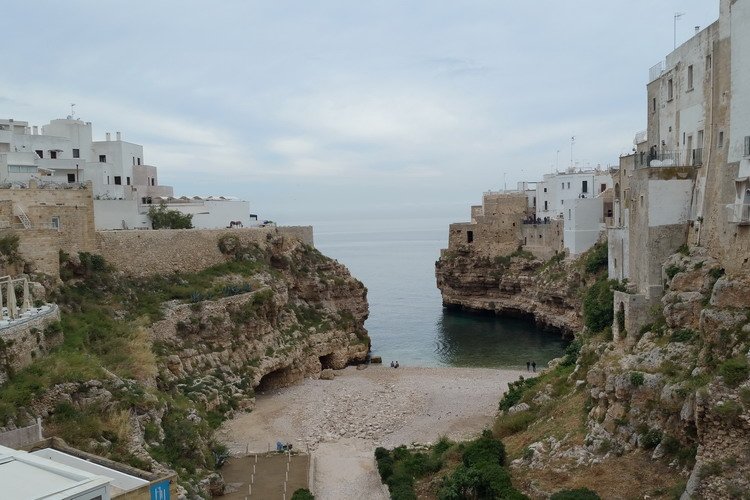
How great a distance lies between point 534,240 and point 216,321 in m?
33.5

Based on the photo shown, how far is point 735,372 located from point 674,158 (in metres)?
13.4

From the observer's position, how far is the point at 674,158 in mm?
25594

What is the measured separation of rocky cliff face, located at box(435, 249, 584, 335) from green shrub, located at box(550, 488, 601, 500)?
107 ft

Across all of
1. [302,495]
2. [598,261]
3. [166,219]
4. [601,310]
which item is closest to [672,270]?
[601,310]

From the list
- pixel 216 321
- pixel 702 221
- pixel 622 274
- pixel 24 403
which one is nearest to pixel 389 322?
pixel 216 321

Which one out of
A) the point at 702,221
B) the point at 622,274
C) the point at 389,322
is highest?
the point at 702,221

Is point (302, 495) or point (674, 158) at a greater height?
point (674, 158)

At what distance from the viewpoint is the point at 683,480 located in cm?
1502

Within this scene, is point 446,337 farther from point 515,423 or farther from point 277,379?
point 515,423

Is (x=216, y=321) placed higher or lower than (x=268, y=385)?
higher

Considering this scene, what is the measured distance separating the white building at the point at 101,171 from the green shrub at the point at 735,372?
34525 mm

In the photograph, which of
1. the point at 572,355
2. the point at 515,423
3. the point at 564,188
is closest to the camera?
the point at 515,423

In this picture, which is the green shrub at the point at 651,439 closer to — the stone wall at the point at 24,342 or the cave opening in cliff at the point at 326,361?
the stone wall at the point at 24,342

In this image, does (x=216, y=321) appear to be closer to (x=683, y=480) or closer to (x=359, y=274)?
(x=683, y=480)
